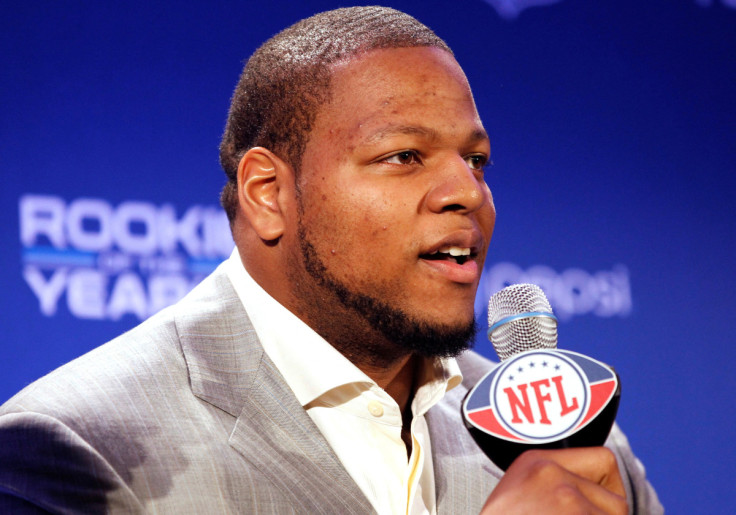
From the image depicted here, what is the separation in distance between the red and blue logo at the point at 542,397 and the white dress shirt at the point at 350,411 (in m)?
0.40

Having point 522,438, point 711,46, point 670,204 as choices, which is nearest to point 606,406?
point 522,438

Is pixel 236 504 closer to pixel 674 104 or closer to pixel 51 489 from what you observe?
pixel 51 489

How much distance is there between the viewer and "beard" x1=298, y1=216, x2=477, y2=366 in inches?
57.3

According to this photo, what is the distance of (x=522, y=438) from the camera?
112 cm

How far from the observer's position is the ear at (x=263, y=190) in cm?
163

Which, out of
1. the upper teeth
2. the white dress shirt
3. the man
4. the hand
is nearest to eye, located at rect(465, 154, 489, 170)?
the man

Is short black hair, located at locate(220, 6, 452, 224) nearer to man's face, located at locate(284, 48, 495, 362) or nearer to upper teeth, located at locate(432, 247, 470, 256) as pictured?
man's face, located at locate(284, 48, 495, 362)

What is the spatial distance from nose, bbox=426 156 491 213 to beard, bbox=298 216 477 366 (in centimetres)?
21

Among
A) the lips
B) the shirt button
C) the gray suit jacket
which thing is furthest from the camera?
the shirt button

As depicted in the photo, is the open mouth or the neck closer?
the open mouth

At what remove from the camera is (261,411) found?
4.70 feet

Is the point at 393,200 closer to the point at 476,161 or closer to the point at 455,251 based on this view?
the point at 455,251

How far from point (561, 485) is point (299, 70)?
1.02 metres

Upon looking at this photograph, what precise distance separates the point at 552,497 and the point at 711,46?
3.90 metres
